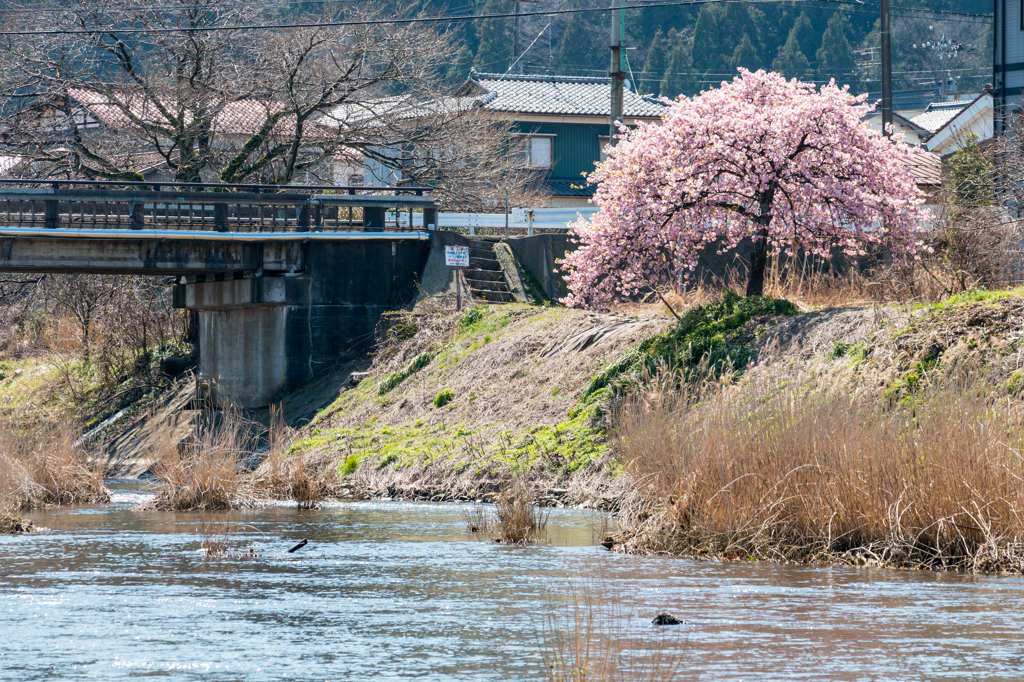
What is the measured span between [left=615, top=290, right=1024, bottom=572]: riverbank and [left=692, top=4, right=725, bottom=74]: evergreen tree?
75.9 m

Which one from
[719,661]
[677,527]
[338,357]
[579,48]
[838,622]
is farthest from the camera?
[579,48]

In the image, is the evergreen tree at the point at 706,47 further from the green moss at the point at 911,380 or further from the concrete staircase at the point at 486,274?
the green moss at the point at 911,380

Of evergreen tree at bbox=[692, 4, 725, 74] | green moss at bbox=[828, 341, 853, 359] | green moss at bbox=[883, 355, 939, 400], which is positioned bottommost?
green moss at bbox=[883, 355, 939, 400]

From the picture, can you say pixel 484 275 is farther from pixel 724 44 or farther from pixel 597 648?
pixel 724 44

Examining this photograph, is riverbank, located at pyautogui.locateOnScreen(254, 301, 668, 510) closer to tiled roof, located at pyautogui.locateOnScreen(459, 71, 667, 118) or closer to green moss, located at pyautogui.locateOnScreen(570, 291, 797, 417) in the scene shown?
green moss, located at pyautogui.locateOnScreen(570, 291, 797, 417)

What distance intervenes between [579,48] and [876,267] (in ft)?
229

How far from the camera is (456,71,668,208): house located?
54.7m

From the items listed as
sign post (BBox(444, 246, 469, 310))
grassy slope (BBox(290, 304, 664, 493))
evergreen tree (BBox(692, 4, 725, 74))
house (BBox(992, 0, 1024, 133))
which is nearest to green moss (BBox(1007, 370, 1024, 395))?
grassy slope (BBox(290, 304, 664, 493))

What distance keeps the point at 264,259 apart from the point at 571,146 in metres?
29.4

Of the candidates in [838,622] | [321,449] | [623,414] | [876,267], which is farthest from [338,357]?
[838,622]

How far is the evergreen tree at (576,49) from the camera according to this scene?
89.1m

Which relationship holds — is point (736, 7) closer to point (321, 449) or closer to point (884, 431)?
point (321, 449)

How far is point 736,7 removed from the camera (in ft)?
295

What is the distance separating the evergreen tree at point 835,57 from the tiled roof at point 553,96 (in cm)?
3345
